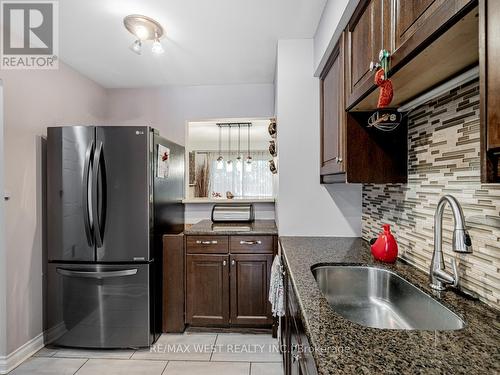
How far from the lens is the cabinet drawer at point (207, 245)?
242cm

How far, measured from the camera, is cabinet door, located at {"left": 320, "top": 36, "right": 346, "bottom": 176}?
5.43 ft

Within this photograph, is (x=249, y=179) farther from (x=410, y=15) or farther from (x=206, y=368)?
(x=410, y=15)

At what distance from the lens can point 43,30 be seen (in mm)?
2062

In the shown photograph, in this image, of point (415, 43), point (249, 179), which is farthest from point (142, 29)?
point (249, 179)

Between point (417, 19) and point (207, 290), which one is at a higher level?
point (417, 19)

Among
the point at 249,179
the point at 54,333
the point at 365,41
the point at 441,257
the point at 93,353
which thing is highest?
the point at 365,41

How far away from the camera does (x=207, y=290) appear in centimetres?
243

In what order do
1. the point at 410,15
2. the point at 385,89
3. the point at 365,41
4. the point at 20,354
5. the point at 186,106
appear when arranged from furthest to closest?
the point at 186,106, the point at 20,354, the point at 365,41, the point at 385,89, the point at 410,15

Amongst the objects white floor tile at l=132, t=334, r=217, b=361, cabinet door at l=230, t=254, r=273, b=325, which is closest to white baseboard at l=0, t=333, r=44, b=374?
white floor tile at l=132, t=334, r=217, b=361

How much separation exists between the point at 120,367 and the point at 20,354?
757mm

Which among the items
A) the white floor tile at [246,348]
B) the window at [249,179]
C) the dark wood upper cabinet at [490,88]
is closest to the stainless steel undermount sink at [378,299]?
the dark wood upper cabinet at [490,88]

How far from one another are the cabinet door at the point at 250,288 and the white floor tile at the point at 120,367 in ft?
2.23

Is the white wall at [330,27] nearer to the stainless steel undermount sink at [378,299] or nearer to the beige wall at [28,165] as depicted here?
the stainless steel undermount sink at [378,299]

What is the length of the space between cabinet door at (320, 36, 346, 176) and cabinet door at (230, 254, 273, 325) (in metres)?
0.95
